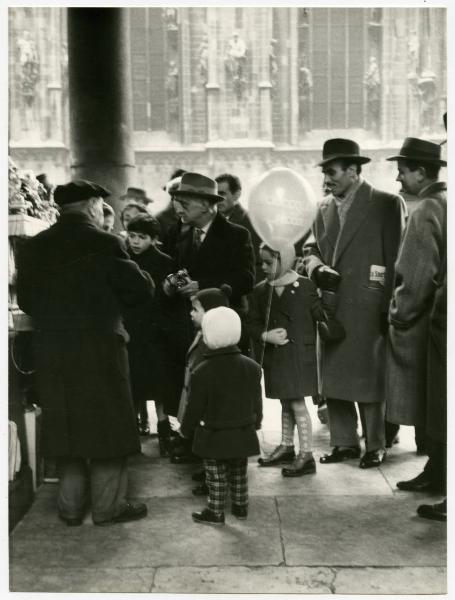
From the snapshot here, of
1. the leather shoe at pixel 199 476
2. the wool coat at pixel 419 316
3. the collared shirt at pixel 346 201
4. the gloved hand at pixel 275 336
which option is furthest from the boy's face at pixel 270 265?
the leather shoe at pixel 199 476

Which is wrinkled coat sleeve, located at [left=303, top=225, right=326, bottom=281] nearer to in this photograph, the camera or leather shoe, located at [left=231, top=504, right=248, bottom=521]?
the camera

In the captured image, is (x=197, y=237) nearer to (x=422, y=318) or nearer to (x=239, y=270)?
(x=239, y=270)

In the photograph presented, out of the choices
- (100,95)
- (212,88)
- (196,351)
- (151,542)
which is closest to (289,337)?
(196,351)

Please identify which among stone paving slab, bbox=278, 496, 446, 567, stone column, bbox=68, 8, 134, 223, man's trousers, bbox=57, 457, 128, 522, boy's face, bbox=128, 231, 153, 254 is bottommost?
stone paving slab, bbox=278, 496, 446, 567

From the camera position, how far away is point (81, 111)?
4.70m

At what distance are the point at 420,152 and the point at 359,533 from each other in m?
2.07

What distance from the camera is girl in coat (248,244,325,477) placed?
4.29m

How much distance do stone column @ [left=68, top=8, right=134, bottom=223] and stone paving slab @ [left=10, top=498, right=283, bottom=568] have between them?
235cm

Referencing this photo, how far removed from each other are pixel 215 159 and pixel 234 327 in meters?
11.6

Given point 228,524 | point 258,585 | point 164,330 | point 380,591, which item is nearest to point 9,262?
point 164,330

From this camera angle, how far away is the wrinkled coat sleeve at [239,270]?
161 inches

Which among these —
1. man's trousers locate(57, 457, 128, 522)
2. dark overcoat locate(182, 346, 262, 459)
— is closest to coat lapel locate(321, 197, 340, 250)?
dark overcoat locate(182, 346, 262, 459)

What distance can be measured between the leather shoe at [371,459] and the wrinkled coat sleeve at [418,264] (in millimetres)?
962

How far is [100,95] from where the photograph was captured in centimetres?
472
